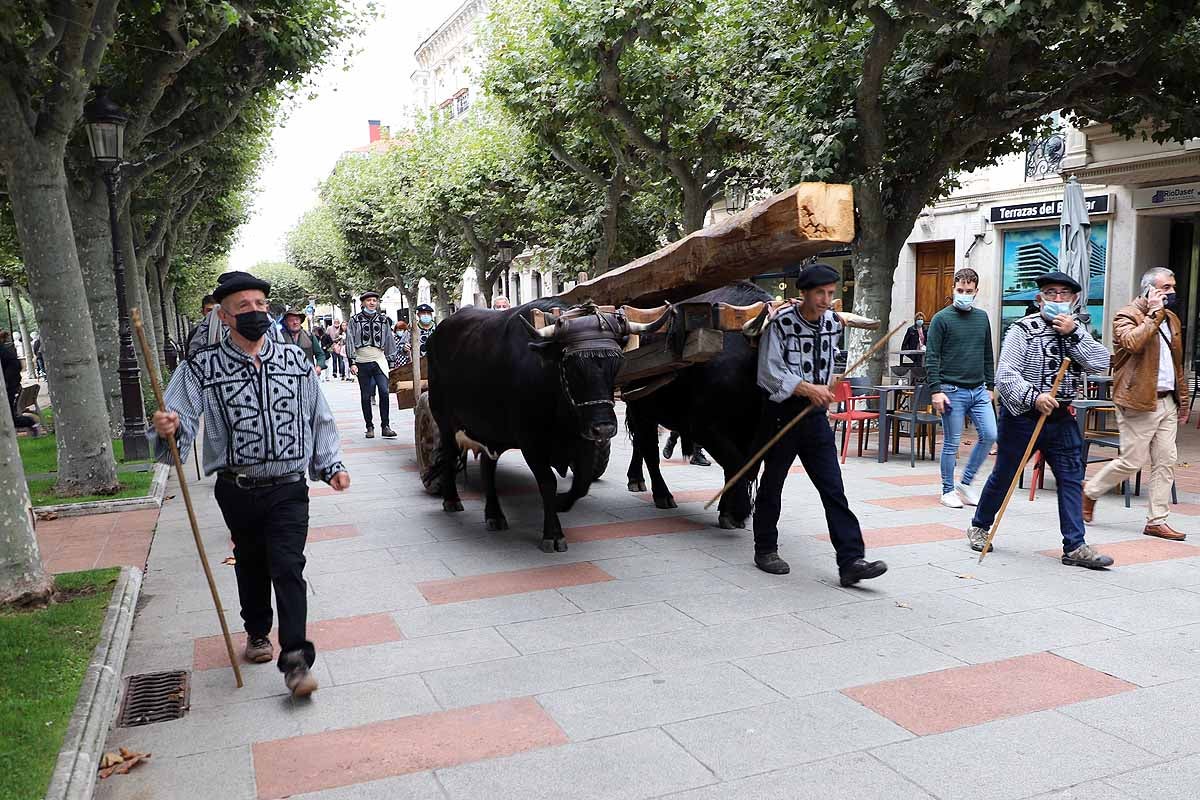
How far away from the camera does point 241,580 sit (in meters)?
4.71

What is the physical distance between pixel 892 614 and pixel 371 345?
10.2 m

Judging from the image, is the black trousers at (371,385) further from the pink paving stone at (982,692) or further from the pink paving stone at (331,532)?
the pink paving stone at (982,692)

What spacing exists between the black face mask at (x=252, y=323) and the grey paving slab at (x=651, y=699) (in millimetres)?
2164

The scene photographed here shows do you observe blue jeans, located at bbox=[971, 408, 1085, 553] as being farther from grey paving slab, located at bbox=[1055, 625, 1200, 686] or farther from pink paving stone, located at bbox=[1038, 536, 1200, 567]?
grey paving slab, located at bbox=[1055, 625, 1200, 686]

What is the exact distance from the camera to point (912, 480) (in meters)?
9.88

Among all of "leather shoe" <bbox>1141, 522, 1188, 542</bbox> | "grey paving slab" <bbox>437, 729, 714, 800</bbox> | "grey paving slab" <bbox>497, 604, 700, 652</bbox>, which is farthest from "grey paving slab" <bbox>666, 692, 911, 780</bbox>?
"leather shoe" <bbox>1141, 522, 1188, 542</bbox>

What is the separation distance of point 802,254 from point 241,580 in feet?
11.7

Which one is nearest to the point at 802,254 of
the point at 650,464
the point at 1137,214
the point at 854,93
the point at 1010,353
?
the point at 1010,353

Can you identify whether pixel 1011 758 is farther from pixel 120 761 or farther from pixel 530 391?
pixel 530 391

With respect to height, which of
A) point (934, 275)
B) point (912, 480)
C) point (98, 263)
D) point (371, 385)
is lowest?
point (912, 480)

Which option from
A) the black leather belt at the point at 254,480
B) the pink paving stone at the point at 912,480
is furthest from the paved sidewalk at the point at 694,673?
the pink paving stone at the point at 912,480

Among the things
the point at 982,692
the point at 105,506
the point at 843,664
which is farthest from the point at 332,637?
the point at 105,506

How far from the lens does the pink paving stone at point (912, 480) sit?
381 inches

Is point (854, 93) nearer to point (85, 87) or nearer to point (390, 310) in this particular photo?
point (85, 87)
